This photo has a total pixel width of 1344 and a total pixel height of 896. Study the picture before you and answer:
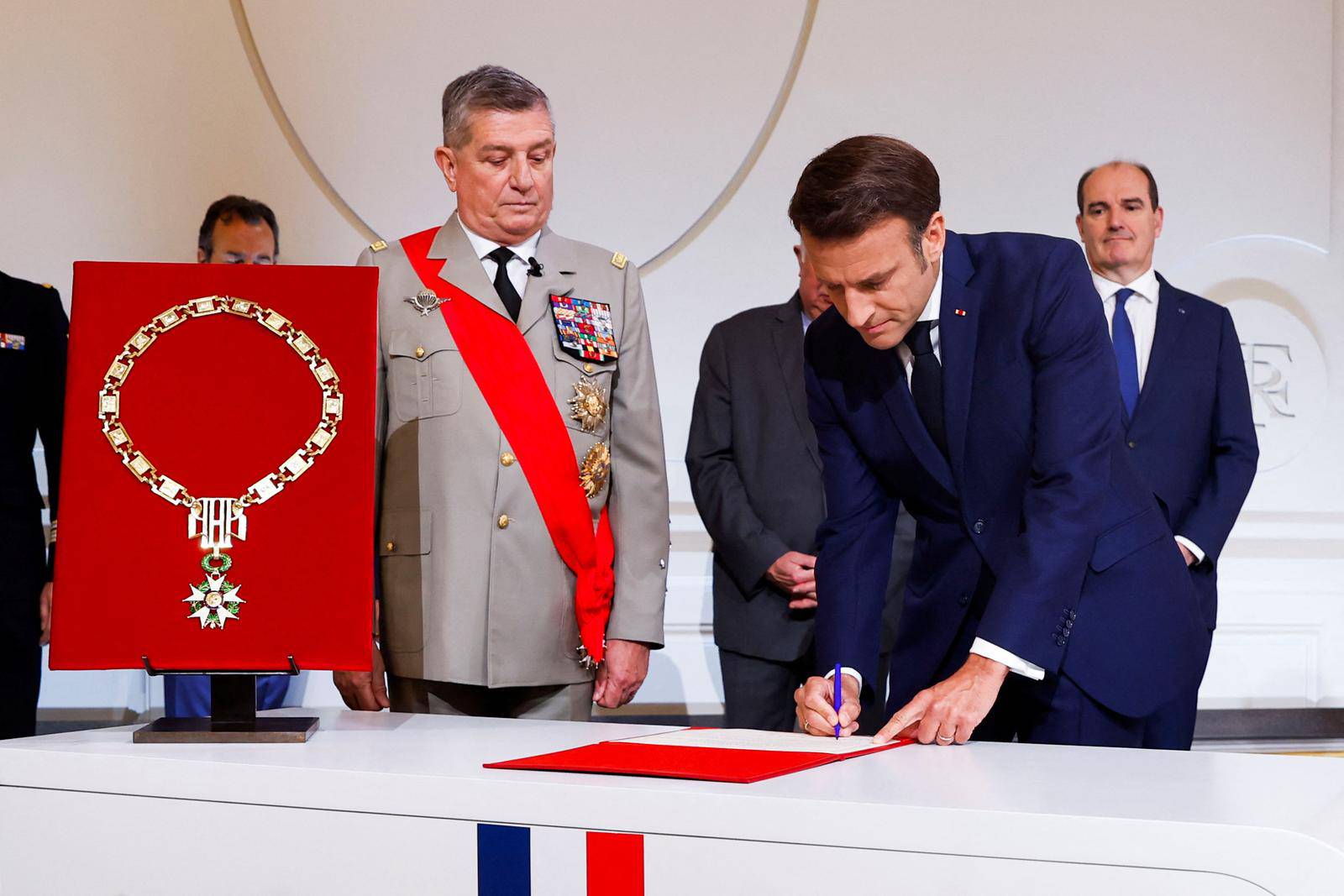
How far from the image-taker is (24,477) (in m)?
2.43

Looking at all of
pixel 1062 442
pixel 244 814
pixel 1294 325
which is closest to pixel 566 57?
pixel 1294 325

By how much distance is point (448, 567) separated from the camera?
196 cm

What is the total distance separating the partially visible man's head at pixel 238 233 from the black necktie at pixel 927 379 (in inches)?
70.8

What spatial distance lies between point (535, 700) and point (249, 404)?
0.71m

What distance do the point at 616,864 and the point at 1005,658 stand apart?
0.58 m

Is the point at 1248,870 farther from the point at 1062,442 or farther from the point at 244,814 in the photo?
the point at 244,814

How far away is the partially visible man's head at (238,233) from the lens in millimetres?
2990

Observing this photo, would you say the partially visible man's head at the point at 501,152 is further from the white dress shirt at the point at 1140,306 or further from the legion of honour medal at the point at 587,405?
the white dress shirt at the point at 1140,306

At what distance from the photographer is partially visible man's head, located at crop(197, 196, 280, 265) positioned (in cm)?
299

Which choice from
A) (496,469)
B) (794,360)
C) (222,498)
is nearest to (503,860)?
(222,498)

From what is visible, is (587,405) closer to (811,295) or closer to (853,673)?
(853,673)

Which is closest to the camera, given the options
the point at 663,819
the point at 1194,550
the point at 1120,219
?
the point at 663,819

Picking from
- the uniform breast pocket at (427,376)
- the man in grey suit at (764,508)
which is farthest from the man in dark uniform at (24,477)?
the man in grey suit at (764,508)

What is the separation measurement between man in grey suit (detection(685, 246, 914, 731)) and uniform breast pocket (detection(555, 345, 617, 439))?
29.3 inches
